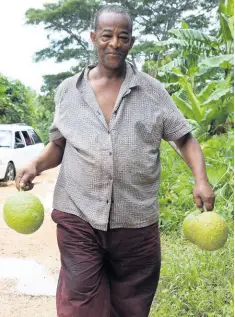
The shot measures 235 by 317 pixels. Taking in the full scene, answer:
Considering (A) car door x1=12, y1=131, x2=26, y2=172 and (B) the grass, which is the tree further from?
(B) the grass

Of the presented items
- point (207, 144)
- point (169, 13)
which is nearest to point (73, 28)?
point (169, 13)

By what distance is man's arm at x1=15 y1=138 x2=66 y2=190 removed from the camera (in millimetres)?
2559

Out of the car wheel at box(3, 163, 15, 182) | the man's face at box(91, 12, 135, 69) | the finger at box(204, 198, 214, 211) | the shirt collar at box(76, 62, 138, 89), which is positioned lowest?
the car wheel at box(3, 163, 15, 182)

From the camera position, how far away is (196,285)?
140 inches

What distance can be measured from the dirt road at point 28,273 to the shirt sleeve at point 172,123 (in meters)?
1.85

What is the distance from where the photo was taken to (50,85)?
28.4 meters

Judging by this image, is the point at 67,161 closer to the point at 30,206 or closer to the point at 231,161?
the point at 30,206

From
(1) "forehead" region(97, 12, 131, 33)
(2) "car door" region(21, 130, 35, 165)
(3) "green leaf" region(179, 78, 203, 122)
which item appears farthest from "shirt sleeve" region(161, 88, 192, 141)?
(2) "car door" region(21, 130, 35, 165)

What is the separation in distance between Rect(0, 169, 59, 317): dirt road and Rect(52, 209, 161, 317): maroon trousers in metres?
1.24

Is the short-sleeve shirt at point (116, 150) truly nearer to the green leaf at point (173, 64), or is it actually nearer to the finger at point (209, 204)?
the finger at point (209, 204)

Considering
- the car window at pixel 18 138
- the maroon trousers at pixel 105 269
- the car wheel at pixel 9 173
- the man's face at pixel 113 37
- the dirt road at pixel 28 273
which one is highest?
the man's face at pixel 113 37

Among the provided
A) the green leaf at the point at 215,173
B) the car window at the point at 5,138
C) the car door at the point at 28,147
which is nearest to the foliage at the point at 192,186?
the green leaf at the point at 215,173

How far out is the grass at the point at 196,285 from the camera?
3.24 meters

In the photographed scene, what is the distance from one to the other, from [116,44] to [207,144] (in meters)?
3.16
